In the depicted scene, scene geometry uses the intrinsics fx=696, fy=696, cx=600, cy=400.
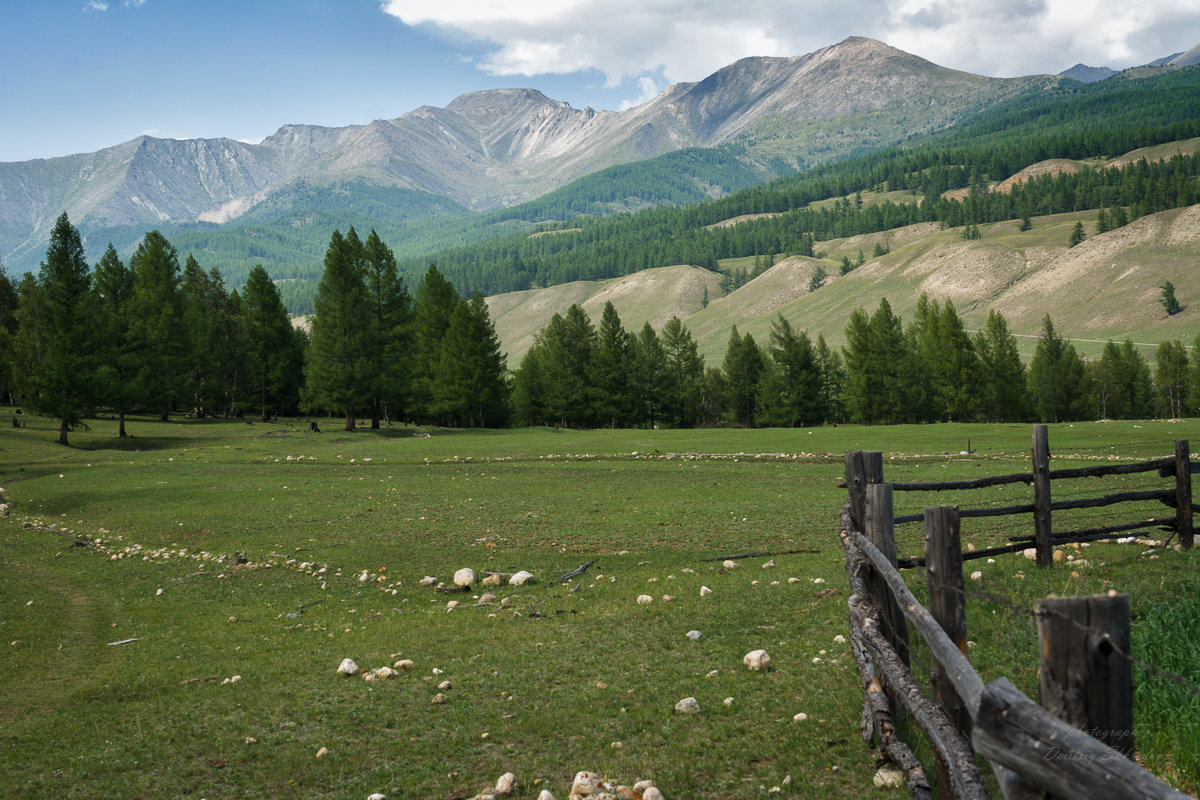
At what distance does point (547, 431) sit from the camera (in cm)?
6200

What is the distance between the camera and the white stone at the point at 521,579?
46.6 feet

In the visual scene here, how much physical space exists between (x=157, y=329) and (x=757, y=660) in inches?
2679

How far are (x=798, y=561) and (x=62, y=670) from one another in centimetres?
1305

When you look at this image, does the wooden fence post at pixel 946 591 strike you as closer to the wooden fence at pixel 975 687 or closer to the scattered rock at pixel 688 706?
the wooden fence at pixel 975 687

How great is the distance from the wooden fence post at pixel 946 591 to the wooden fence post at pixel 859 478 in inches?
88.6

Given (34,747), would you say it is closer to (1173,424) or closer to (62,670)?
(62,670)

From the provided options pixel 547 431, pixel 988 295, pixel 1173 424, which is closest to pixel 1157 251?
pixel 988 295

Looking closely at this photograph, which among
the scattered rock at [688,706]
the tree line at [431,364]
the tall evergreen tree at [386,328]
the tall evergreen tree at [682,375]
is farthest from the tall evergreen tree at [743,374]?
the scattered rock at [688,706]

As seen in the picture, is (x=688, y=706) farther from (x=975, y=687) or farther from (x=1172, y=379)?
(x=1172, y=379)

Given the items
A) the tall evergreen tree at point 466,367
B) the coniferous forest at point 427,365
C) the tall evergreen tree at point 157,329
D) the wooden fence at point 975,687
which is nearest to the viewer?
the wooden fence at point 975,687

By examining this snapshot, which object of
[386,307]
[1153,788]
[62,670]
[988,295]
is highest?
[988,295]

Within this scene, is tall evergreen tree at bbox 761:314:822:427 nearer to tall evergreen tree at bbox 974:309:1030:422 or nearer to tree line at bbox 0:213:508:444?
tall evergreen tree at bbox 974:309:1030:422

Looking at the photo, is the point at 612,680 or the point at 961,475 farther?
the point at 961,475

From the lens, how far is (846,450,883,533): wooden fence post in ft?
25.7
